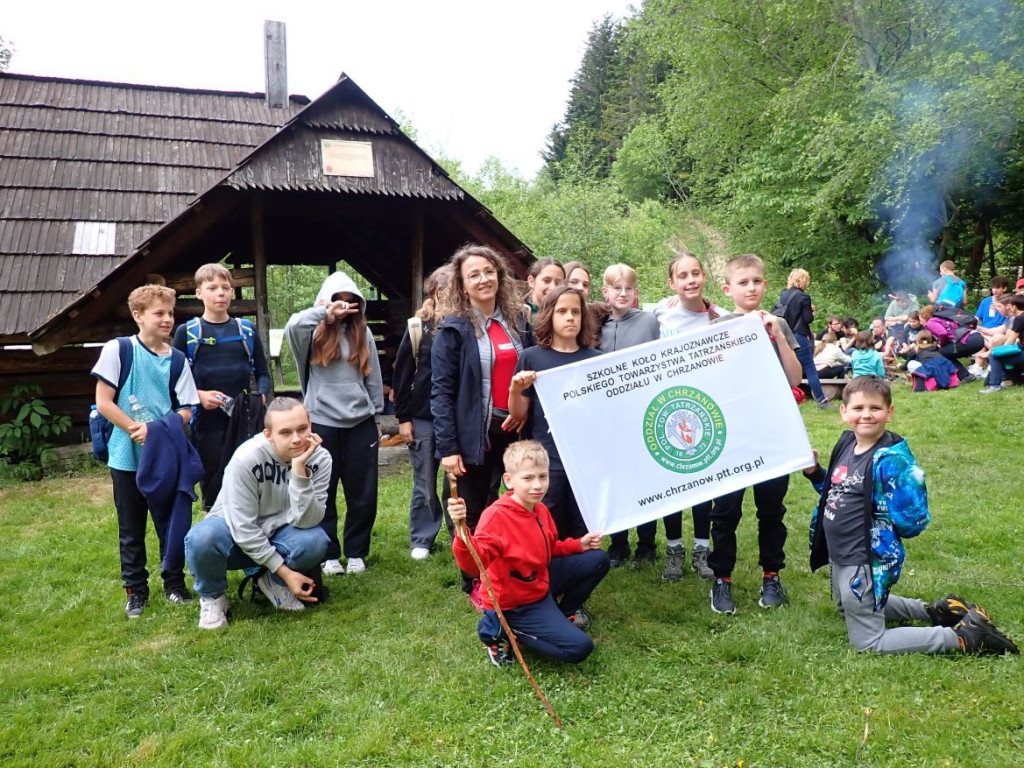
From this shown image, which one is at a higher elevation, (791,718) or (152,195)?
(152,195)

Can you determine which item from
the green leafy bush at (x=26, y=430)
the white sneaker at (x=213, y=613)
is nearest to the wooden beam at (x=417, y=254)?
the green leafy bush at (x=26, y=430)

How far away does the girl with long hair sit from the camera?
475 centimetres

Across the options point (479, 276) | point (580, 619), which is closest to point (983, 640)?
point (580, 619)

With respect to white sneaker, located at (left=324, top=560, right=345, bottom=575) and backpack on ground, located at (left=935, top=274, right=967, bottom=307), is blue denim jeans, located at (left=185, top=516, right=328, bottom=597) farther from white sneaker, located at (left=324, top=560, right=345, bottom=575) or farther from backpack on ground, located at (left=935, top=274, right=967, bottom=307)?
backpack on ground, located at (left=935, top=274, right=967, bottom=307)

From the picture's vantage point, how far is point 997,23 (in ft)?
51.6

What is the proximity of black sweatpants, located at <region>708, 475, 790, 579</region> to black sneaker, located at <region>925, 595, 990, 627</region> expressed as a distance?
2.57ft

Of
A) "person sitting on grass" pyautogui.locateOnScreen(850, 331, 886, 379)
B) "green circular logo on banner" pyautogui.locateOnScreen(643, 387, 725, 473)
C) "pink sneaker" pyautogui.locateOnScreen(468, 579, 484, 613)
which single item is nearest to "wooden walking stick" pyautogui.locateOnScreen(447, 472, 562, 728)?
"pink sneaker" pyautogui.locateOnScreen(468, 579, 484, 613)

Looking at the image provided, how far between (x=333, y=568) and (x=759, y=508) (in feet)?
9.38

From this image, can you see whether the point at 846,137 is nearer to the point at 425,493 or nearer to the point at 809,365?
the point at 809,365

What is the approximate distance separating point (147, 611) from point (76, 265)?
6456mm

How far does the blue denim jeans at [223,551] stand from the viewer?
13.1ft

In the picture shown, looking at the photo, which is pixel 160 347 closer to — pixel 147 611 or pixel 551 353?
pixel 147 611

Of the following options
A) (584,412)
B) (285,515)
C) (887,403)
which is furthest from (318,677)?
(887,403)

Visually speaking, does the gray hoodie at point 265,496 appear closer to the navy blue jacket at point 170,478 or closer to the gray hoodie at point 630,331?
the navy blue jacket at point 170,478
